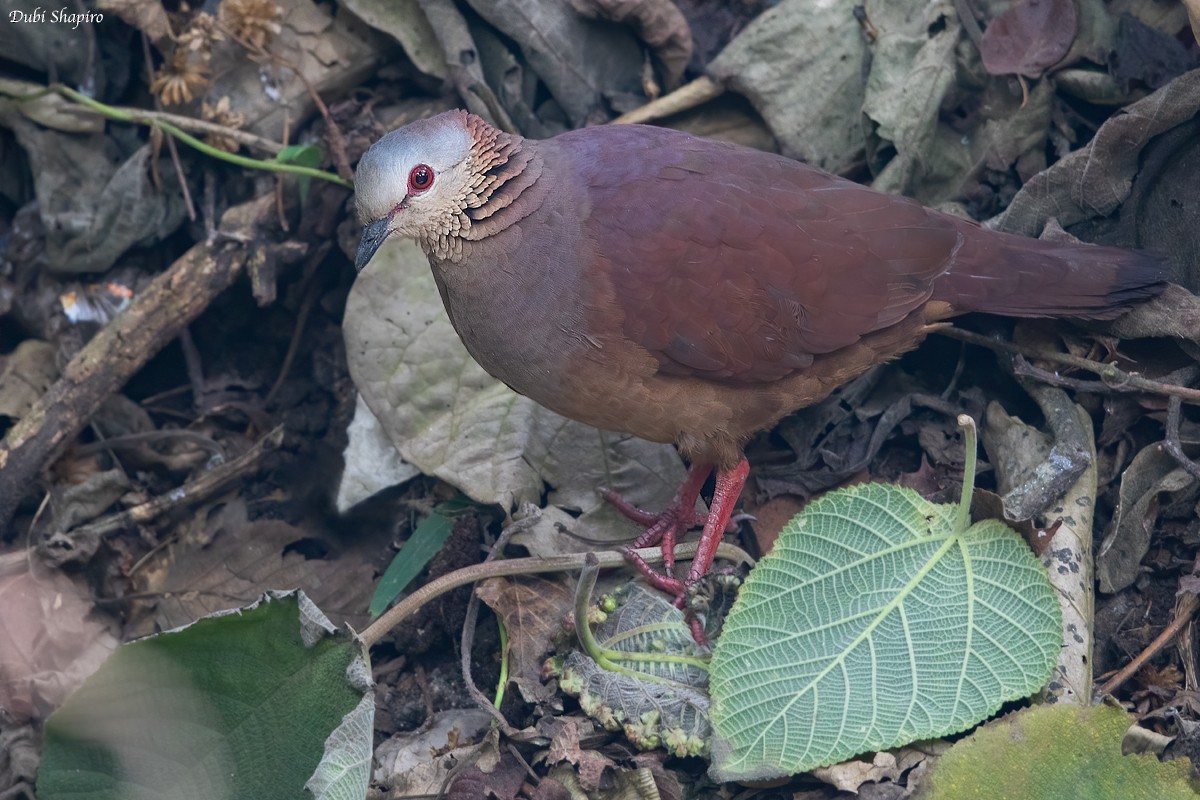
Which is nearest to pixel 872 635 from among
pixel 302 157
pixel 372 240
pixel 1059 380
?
pixel 1059 380

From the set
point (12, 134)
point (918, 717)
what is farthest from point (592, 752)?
point (12, 134)

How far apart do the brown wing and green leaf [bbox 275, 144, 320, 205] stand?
105 centimetres

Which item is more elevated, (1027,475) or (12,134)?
→ (12,134)

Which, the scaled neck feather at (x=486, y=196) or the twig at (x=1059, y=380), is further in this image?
the twig at (x=1059, y=380)

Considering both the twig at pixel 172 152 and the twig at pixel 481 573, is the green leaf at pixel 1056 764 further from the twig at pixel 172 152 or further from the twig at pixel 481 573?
the twig at pixel 172 152

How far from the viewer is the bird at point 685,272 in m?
2.90

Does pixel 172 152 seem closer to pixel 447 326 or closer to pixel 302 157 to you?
pixel 302 157

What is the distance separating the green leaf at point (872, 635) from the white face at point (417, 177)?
126 cm

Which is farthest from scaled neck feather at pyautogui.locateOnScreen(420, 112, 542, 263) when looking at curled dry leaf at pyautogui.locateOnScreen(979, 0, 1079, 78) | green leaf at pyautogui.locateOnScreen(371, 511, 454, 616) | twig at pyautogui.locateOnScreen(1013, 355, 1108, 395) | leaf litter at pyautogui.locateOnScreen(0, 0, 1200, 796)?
curled dry leaf at pyautogui.locateOnScreen(979, 0, 1079, 78)

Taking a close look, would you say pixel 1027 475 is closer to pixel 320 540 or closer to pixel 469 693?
pixel 469 693

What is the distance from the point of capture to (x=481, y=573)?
2920 mm

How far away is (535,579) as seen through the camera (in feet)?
10.1

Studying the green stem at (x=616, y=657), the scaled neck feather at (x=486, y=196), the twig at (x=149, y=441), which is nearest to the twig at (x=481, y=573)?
the green stem at (x=616, y=657)

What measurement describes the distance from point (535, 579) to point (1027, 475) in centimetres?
140
